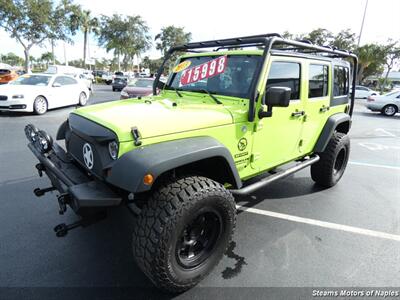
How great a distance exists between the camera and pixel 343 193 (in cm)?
444

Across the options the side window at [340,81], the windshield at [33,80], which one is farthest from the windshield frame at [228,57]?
the windshield at [33,80]

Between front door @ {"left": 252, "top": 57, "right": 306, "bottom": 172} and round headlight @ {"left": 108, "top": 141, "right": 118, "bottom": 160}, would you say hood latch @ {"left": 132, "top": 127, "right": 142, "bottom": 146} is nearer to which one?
round headlight @ {"left": 108, "top": 141, "right": 118, "bottom": 160}

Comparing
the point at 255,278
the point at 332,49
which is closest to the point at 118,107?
the point at 255,278

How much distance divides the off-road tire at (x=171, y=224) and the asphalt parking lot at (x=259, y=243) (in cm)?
27

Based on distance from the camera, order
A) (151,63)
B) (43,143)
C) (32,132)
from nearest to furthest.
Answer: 1. (43,143)
2. (32,132)
3. (151,63)

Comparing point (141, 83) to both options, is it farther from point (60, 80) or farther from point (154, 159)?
point (154, 159)

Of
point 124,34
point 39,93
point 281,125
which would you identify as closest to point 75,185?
point 281,125

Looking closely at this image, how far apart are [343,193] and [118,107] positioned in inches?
144

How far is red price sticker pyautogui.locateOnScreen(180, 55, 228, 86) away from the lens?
317cm

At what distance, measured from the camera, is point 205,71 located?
331 centimetres

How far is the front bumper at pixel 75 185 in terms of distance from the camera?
2045 millimetres

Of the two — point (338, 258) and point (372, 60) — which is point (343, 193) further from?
point (372, 60)

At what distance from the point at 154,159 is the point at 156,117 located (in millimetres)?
531

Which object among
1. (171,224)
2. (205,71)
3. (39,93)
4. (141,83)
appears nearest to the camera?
(171,224)
